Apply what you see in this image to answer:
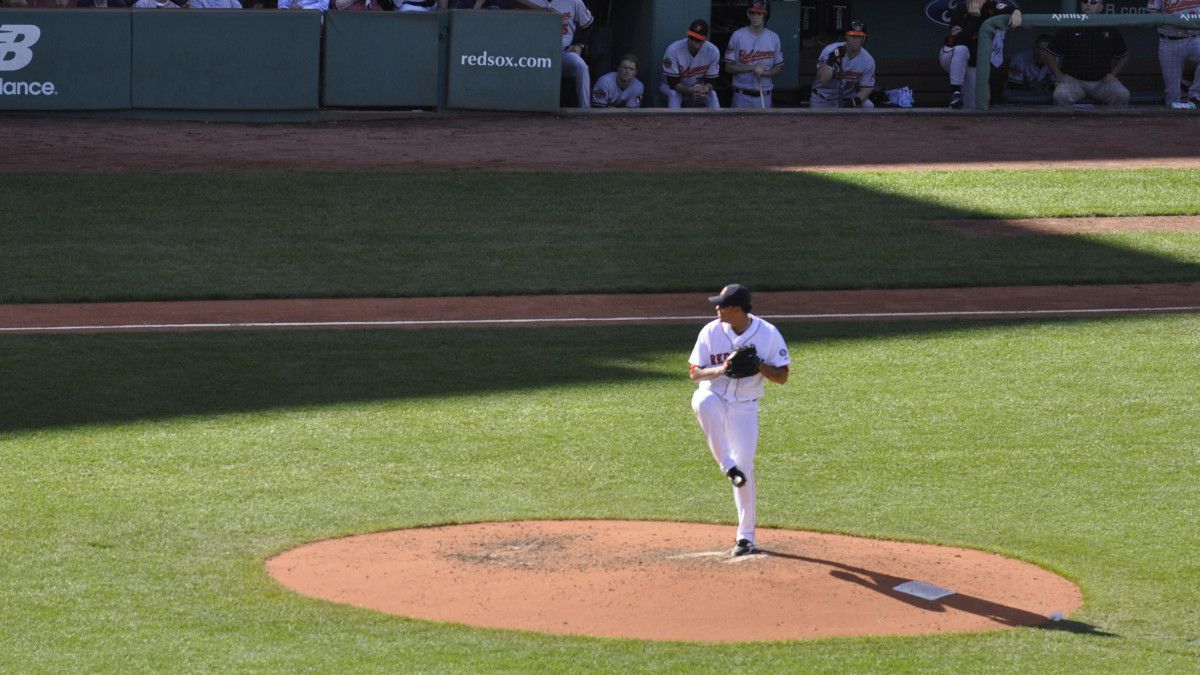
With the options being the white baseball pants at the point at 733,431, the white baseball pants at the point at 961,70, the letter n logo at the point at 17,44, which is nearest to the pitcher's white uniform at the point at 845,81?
the white baseball pants at the point at 961,70

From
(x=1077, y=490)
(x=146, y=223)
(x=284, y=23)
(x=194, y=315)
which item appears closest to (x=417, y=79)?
(x=284, y=23)

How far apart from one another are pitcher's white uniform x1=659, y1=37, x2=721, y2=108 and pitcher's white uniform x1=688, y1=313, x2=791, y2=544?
15048mm

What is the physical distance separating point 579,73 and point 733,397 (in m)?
14.9

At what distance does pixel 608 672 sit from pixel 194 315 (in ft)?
29.8

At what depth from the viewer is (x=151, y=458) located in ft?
33.4

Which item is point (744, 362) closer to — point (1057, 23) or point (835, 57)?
point (1057, 23)

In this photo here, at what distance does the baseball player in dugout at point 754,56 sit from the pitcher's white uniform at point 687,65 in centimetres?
47

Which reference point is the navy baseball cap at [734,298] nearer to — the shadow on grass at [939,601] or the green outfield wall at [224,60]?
the shadow on grass at [939,601]

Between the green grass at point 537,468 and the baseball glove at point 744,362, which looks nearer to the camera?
the green grass at point 537,468

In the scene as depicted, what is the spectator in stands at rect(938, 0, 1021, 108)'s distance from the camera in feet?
74.8

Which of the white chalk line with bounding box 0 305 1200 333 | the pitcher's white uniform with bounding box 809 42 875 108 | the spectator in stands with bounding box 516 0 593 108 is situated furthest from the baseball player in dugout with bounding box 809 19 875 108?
the white chalk line with bounding box 0 305 1200 333

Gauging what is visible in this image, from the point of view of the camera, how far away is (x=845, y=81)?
76.5 ft

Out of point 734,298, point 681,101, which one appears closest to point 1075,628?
point 734,298

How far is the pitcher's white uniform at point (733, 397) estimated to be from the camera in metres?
7.76
